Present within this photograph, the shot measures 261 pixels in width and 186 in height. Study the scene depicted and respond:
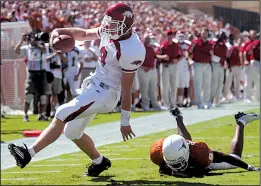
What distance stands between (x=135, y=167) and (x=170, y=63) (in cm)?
652

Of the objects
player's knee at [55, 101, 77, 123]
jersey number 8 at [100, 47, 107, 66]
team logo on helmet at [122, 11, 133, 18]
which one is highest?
team logo on helmet at [122, 11, 133, 18]

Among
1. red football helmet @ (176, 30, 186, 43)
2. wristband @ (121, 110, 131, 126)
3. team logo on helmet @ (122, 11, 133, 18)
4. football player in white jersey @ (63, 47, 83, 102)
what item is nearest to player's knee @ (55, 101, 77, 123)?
wristband @ (121, 110, 131, 126)

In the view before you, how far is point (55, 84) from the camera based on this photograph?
44.2 feet

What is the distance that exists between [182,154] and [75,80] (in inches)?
254

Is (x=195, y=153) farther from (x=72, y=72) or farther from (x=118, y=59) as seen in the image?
(x=72, y=72)

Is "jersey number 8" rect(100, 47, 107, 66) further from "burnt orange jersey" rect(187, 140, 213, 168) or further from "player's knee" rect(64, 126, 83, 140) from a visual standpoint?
"burnt orange jersey" rect(187, 140, 213, 168)

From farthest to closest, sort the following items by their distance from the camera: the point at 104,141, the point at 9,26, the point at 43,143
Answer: the point at 9,26 → the point at 104,141 → the point at 43,143

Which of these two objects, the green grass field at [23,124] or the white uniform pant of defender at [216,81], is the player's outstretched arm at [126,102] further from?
the white uniform pant of defender at [216,81]

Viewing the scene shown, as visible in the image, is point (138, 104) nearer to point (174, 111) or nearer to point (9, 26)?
point (9, 26)

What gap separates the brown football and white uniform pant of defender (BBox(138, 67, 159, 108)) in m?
8.46

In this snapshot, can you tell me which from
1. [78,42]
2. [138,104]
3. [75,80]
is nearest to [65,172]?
[78,42]

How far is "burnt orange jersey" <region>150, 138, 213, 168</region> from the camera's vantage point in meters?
6.47

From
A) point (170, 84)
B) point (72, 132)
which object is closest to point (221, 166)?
point (72, 132)

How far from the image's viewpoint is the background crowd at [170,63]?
1084 cm
